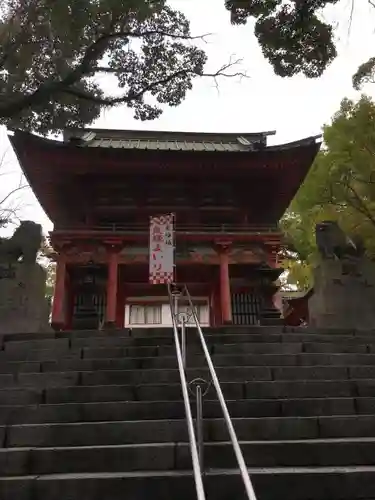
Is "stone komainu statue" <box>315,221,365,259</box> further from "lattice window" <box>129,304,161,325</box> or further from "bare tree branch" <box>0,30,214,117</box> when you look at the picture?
"lattice window" <box>129,304,161,325</box>

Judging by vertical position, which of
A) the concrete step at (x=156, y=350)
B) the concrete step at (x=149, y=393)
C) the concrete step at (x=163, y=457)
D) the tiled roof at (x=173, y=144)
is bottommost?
the concrete step at (x=163, y=457)

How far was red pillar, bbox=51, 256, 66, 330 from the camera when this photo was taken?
11.7 metres

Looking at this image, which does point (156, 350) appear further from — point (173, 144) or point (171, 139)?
point (171, 139)

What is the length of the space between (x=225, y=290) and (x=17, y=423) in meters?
8.72

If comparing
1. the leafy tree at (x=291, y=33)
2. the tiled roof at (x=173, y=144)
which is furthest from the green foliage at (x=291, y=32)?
the tiled roof at (x=173, y=144)

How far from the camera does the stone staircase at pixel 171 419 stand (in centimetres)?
275

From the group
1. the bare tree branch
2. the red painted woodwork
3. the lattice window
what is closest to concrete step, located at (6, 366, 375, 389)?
the bare tree branch

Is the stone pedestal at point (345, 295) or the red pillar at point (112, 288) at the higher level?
the red pillar at point (112, 288)

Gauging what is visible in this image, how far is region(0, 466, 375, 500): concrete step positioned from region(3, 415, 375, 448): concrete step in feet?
2.11

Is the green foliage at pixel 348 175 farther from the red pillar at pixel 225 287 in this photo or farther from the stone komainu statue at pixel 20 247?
the stone komainu statue at pixel 20 247

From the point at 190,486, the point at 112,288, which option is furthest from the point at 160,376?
the point at 112,288

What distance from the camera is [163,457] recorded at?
3.11m

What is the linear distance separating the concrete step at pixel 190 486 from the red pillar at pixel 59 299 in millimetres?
9026

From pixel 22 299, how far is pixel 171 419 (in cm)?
529
